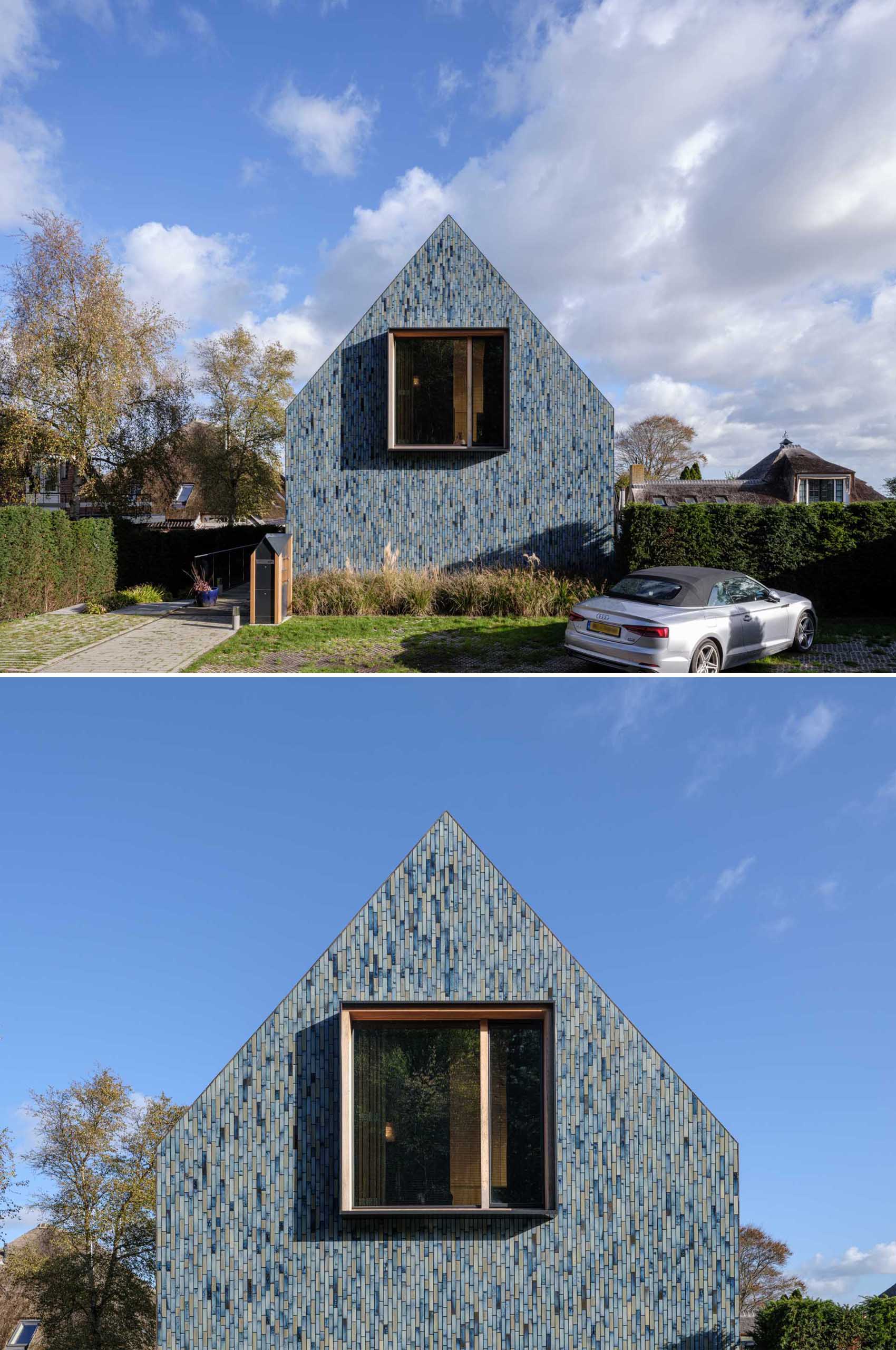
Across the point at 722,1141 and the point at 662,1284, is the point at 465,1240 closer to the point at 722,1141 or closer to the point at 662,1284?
the point at 662,1284

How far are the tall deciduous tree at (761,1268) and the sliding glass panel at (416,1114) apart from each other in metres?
27.5

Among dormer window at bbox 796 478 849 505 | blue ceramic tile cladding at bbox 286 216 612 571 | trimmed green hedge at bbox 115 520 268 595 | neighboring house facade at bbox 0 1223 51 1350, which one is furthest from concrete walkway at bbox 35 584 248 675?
dormer window at bbox 796 478 849 505

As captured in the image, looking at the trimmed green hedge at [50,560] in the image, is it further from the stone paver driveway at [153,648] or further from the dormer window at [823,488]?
the dormer window at [823,488]

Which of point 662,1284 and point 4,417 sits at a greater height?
point 4,417

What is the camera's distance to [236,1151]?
808cm

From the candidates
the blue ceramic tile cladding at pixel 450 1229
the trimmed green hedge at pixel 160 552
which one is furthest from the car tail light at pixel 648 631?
the trimmed green hedge at pixel 160 552

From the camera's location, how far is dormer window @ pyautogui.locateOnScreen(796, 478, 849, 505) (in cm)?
5300

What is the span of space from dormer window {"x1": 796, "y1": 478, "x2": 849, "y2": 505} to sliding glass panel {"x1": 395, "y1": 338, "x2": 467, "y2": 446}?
4025cm

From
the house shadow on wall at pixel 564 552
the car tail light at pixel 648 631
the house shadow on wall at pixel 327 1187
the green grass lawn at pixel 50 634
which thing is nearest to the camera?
the house shadow on wall at pixel 327 1187

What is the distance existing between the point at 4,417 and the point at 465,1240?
28905 millimetres

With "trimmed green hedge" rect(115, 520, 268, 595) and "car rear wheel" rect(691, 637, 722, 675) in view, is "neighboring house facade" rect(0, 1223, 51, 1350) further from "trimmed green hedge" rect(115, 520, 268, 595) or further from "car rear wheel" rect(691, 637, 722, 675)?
"car rear wheel" rect(691, 637, 722, 675)

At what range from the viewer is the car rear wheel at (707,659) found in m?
11.6

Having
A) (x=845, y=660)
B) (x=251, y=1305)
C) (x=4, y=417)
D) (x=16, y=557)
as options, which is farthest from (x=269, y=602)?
(x=4, y=417)

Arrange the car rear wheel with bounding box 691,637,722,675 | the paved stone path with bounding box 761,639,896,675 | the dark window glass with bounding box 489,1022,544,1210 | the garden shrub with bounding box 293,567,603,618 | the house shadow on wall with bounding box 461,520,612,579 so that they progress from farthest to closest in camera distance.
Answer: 1. the house shadow on wall with bounding box 461,520,612,579
2. the garden shrub with bounding box 293,567,603,618
3. the paved stone path with bounding box 761,639,896,675
4. the car rear wheel with bounding box 691,637,722,675
5. the dark window glass with bounding box 489,1022,544,1210
